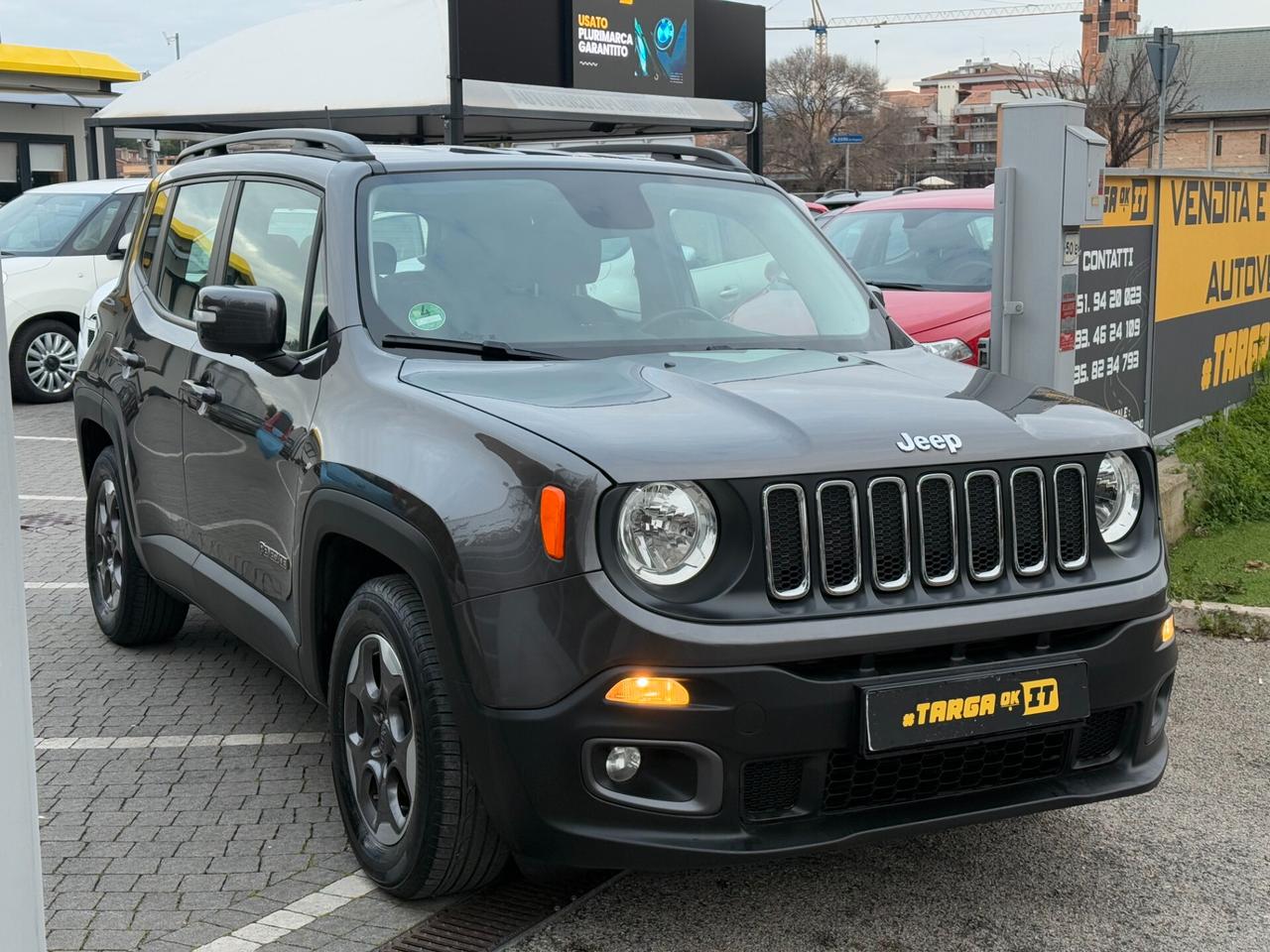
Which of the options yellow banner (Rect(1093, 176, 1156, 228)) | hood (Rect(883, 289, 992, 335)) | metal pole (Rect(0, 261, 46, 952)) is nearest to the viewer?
metal pole (Rect(0, 261, 46, 952))

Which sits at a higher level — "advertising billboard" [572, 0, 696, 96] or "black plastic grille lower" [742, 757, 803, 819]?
"advertising billboard" [572, 0, 696, 96]

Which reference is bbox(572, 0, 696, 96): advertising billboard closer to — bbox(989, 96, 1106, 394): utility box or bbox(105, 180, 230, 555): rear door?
bbox(989, 96, 1106, 394): utility box

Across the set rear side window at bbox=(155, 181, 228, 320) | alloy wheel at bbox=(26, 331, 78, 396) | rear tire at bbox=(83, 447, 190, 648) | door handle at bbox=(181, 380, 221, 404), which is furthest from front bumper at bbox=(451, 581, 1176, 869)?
alloy wheel at bbox=(26, 331, 78, 396)

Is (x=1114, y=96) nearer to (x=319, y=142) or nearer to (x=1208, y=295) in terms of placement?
(x=1208, y=295)

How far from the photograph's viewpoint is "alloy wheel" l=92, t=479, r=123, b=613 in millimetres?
5902

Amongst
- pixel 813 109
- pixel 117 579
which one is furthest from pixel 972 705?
pixel 813 109

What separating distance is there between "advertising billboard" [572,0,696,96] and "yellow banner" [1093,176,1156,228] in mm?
9965

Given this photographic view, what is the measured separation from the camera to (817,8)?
158m

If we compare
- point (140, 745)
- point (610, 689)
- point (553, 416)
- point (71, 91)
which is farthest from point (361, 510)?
point (71, 91)

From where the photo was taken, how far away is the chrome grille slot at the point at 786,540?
3.13 metres

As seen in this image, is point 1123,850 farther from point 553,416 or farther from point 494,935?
point 553,416

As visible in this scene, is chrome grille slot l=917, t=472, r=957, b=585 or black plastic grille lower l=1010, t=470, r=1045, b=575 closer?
chrome grille slot l=917, t=472, r=957, b=585

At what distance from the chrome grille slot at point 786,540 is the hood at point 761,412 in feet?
0.17

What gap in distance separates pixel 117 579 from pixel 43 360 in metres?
8.90
